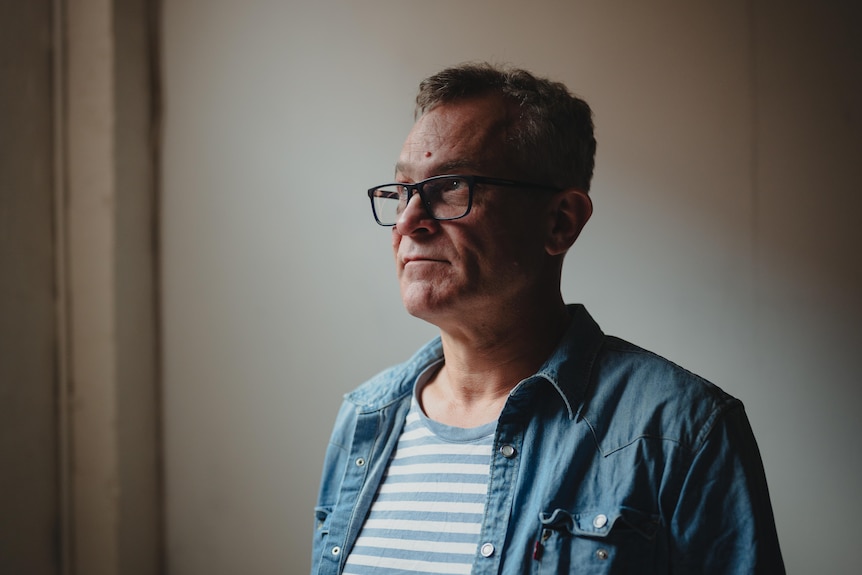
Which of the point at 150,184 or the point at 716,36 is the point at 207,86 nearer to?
the point at 150,184

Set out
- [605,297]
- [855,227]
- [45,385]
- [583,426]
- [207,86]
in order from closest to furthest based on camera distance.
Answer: [583,426] → [855,227] → [605,297] → [45,385] → [207,86]

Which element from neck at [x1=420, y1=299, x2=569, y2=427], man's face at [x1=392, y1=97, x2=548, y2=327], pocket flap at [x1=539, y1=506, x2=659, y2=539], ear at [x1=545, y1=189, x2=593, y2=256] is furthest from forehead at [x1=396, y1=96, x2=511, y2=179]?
pocket flap at [x1=539, y1=506, x2=659, y2=539]

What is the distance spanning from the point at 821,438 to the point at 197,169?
1.71 m

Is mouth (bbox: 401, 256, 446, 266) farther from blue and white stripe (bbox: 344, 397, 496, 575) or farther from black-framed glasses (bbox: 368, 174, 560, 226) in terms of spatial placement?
blue and white stripe (bbox: 344, 397, 496, 575)

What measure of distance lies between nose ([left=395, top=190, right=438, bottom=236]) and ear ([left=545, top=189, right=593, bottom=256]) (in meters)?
0.23

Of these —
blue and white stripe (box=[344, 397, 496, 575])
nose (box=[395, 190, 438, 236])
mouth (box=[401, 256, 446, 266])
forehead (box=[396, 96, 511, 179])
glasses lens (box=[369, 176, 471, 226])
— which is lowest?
blue and white stripe (box=[344, 397, 496, 575])

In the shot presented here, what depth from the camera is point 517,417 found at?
1195 millimetres

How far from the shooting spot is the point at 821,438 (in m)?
1.50

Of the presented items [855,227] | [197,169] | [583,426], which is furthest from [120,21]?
[855,227]

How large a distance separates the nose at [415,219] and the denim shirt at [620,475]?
325 mm

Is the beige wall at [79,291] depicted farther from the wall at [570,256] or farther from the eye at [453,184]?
the eye at [453,184]

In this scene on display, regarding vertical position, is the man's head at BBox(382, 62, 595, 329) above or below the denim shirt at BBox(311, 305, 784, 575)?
above

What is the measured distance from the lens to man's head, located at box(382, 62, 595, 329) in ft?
4.01

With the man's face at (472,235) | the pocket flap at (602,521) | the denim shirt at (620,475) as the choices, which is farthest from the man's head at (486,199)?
the pocket flap at (602,521)
